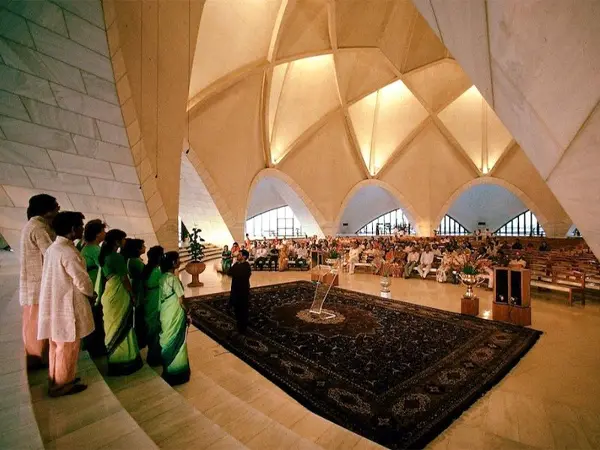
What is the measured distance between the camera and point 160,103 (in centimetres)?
579

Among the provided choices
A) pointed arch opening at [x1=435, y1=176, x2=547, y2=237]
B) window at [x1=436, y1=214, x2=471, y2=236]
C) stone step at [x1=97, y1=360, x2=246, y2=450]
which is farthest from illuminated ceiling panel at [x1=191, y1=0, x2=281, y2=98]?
window at [x1=436, y1=214, x2=471, y2=236]

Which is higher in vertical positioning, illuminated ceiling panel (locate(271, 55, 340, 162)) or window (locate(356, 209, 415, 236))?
illuminated ceiling panel (locate(271, 55, 340, 162))

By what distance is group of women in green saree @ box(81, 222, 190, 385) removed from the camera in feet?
8.09

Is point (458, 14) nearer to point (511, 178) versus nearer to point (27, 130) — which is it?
point (27, 130)

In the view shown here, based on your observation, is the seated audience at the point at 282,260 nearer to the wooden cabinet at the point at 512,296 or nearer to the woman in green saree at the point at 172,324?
the wooden cabinet at the point at 512,296

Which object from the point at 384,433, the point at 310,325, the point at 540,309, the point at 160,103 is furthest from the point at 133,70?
the point at 540,309

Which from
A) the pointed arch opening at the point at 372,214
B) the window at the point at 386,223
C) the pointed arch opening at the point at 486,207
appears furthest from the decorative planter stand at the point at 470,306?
the window at the point at 386,223

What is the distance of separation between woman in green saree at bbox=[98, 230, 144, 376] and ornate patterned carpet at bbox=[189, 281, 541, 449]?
1394mm

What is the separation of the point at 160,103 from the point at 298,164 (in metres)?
10.9

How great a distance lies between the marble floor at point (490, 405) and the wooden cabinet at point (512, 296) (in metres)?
0.45

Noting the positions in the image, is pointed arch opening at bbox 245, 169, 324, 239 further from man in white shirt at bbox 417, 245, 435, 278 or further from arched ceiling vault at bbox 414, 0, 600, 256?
arched ceiling vault at bbox 414, 0, 600, 256

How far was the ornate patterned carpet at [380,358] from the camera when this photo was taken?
8.18 ft

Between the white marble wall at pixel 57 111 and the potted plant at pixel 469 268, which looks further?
the potted plant at pixel 469 268

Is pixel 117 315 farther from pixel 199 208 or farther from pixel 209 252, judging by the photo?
pixel 209 252
